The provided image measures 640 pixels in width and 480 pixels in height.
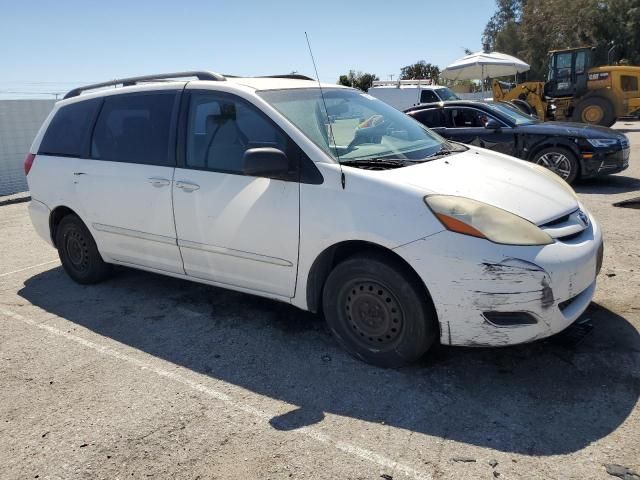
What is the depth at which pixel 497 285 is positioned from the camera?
2.86 m

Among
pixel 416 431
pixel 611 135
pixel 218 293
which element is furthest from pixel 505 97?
pixel 416 431

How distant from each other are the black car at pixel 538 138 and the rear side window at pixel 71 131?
257 inches

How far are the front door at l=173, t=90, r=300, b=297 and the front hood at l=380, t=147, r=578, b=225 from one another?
0.83 m

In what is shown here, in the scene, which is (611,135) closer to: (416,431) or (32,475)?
(416,431)

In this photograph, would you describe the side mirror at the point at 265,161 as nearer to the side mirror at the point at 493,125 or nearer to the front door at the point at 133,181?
the front door at the point at 133,181

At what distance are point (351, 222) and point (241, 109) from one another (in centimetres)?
127

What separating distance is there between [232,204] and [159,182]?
787mm

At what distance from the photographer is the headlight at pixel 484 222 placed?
290 centimetres

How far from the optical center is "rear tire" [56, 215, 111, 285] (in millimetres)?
4992

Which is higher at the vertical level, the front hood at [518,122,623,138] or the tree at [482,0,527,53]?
the tree at [482,0,527,53]

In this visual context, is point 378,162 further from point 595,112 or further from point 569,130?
point 595,112

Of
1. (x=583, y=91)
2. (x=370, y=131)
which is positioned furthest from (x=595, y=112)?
(x=370, y=131)

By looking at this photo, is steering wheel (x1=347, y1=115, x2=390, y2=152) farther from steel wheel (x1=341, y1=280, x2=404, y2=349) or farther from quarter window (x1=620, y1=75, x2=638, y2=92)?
quarter window (x1=620, y1=75, x2=638, y2=92)

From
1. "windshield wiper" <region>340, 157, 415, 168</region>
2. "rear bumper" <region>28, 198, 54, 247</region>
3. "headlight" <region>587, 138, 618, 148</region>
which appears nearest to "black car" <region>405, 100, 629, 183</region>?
"headlight" <region>587, 138, 618, 148</region>
